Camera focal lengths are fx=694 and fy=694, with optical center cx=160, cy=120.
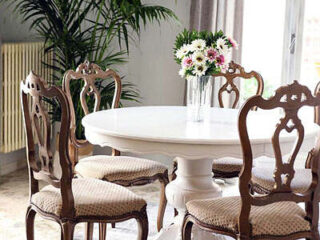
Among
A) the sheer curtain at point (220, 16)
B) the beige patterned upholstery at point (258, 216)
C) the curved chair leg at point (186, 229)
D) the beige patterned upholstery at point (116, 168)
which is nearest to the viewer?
the beige patterned upholstery at point (258, 216)

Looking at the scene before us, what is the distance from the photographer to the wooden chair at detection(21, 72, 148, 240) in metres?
2.89

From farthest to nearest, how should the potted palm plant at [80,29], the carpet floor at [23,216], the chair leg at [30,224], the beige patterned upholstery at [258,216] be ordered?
the potted palm plant at [80,29], the carpet floor at [23,216], the chair leg at [30,224], the beige patterned upholstery at [258,216]

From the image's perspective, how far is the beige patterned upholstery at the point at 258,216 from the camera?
9.12 feet

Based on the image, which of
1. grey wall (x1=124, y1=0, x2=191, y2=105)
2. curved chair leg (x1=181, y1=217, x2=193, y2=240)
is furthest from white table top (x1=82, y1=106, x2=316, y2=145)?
grey wall (x1=124, y1=0, x2=191, y2=105)

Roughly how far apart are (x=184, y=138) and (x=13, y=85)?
275cm

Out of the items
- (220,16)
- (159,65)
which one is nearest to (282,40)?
(220,16)

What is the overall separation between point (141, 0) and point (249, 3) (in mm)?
884

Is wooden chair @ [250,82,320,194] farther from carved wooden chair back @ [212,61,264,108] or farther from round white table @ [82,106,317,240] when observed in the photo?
carved wooden chair back @ [212,61,264,108]

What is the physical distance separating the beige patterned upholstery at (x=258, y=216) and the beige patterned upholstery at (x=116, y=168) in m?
0.74

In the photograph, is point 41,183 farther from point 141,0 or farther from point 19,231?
point 141,0

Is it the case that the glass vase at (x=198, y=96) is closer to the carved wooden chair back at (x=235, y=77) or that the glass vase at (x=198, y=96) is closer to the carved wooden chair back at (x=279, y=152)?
the carved wooden chair back at (x=279, y=152)

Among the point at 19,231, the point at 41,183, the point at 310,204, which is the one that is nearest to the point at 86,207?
the point at 310,204

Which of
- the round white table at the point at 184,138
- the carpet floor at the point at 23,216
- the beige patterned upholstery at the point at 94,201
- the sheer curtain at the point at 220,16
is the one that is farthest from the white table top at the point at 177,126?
the sheer curtain at the point at 220,16

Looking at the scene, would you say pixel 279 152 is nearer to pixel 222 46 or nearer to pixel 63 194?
pixel 222 46
